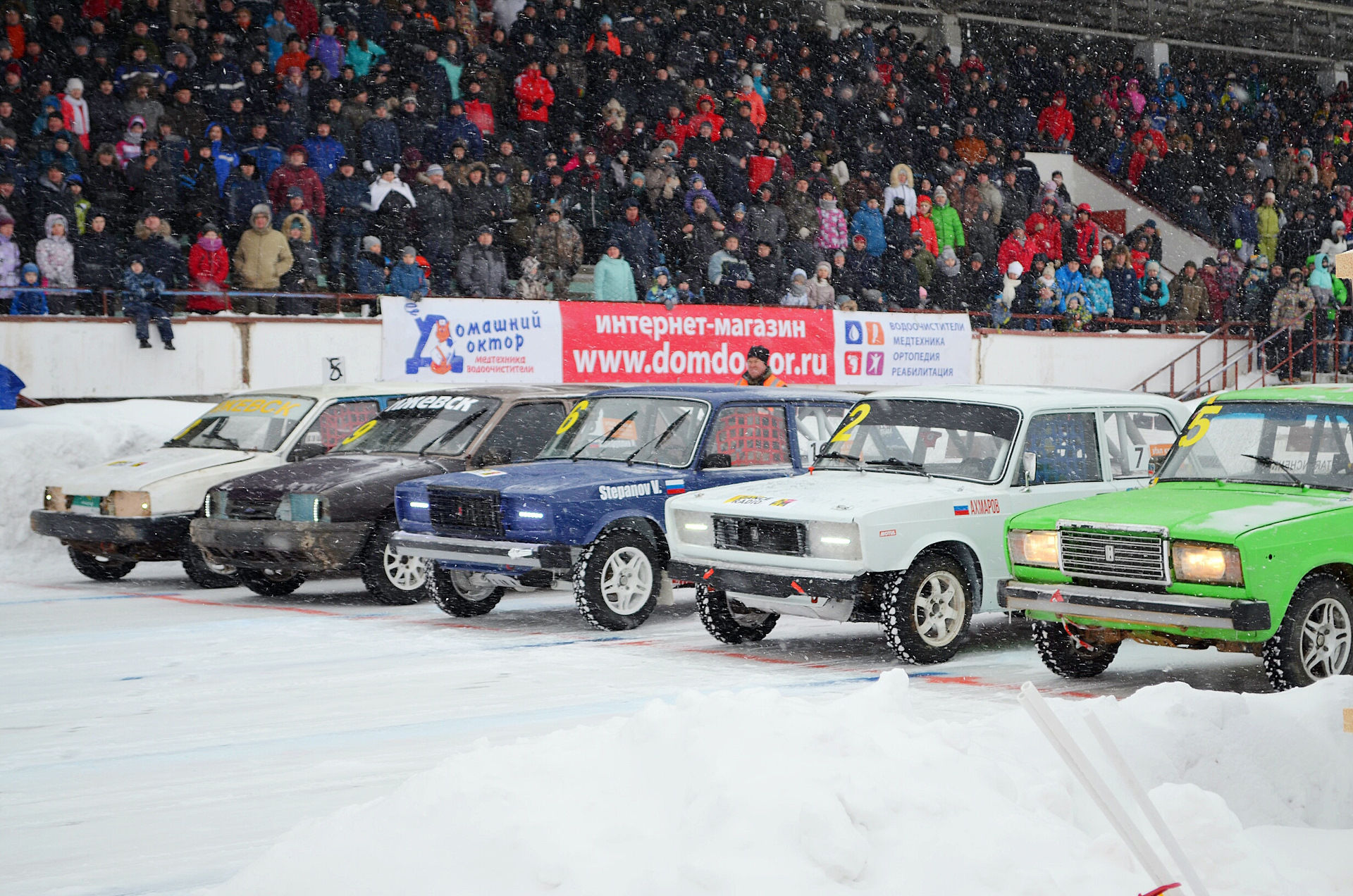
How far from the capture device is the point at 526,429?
497 inches

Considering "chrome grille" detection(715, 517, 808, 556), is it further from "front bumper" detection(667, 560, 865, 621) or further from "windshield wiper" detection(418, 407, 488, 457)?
"windshield wiper" detection(418, 407, 488, 457)

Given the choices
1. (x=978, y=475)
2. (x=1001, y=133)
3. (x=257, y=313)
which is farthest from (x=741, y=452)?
(x=1001, y=133)

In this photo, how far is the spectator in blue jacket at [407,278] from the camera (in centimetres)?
1777

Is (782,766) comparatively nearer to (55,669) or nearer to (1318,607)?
(1318,607)

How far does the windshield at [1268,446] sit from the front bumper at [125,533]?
7948 millimetres

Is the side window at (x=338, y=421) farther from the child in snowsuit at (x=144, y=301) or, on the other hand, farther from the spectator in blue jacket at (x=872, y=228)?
the spectator in blue jacket at (x=872, y=228)

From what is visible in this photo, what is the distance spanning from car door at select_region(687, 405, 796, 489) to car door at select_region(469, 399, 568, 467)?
1.84 meters

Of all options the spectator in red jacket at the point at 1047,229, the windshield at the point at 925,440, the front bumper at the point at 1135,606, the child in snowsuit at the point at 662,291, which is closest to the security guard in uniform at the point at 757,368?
the windshield at the point at 925,440

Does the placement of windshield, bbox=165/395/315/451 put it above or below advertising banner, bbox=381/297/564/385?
below

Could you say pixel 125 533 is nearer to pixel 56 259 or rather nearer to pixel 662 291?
pixel 56 259

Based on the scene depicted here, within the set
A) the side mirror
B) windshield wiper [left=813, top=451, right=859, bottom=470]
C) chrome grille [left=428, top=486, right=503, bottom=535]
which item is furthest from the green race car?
the side mirror

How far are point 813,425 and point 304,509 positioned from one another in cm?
394

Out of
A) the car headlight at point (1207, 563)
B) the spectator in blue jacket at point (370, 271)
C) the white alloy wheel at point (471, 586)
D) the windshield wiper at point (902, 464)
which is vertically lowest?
the white alloy wheel at point (471, 586)

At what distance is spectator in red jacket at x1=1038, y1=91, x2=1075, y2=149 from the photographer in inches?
1190
